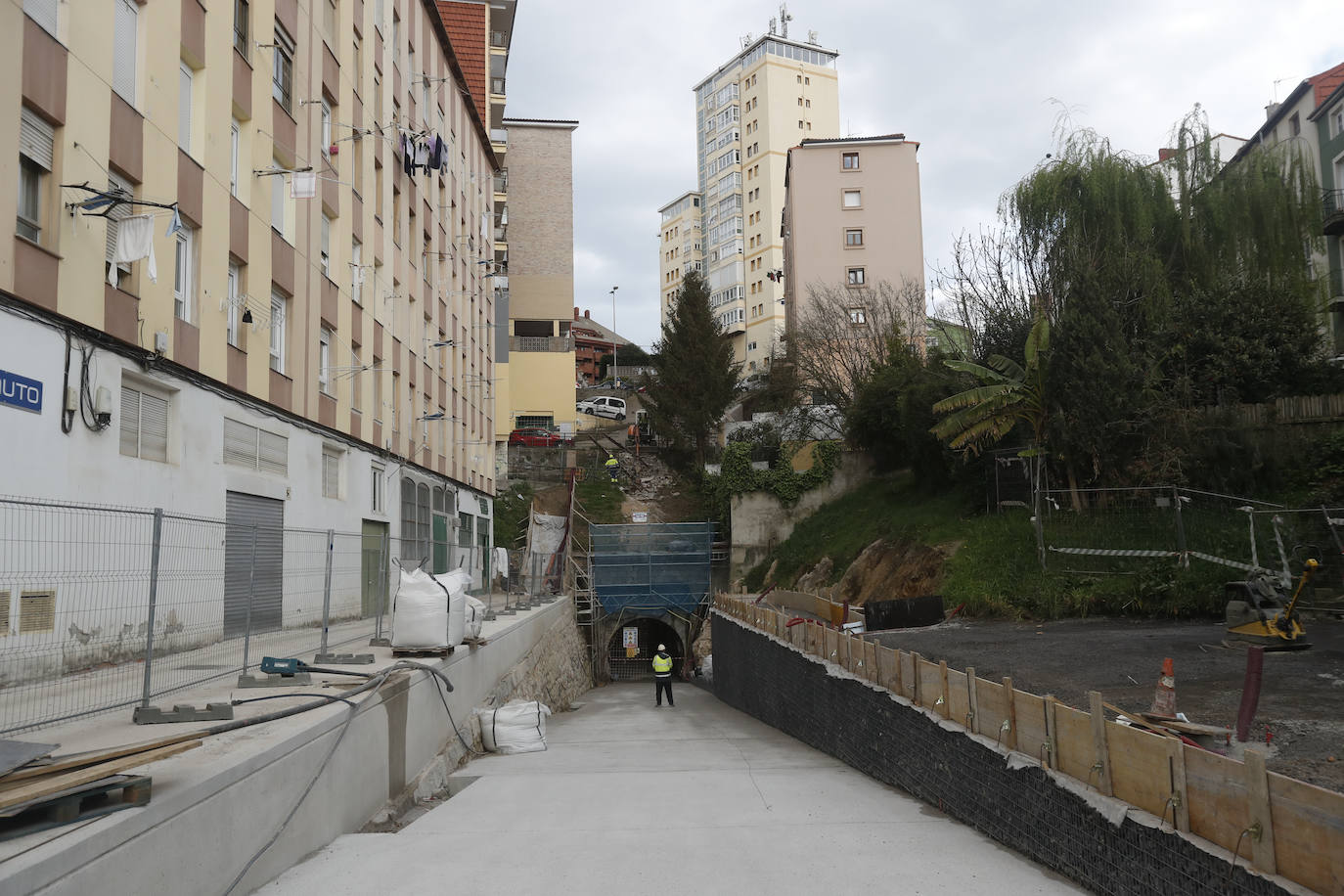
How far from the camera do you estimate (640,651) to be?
45375mm

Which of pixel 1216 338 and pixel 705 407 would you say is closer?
pixel 1216 338

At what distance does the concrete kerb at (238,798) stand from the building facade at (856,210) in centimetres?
4904

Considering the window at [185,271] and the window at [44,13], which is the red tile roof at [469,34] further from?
the window at [44,13]

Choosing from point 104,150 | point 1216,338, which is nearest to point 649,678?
point 1216,338

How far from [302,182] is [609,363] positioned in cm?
8112

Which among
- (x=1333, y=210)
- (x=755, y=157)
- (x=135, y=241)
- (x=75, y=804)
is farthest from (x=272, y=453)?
(x=755, y=157)

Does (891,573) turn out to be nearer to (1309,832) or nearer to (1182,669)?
(1182,669)

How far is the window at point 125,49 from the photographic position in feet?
42.2

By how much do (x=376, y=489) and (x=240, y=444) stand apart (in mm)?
8453

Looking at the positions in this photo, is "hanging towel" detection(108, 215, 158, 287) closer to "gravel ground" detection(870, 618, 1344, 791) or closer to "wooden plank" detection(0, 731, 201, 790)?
"wooden plank" detection(0, 731, 201, 790)

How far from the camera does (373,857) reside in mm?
6492

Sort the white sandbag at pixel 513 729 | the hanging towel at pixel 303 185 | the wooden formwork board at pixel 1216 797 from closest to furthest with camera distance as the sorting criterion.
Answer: the wooden formwork board at pixel 1216 797 → the white sandbag at pixel 513 729 → the hanging towel at pixel 303 185

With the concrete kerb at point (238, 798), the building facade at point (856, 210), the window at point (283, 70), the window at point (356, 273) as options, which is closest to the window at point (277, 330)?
the window at point (283, 70)

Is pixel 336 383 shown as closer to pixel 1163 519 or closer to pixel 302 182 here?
pixel 302 182
